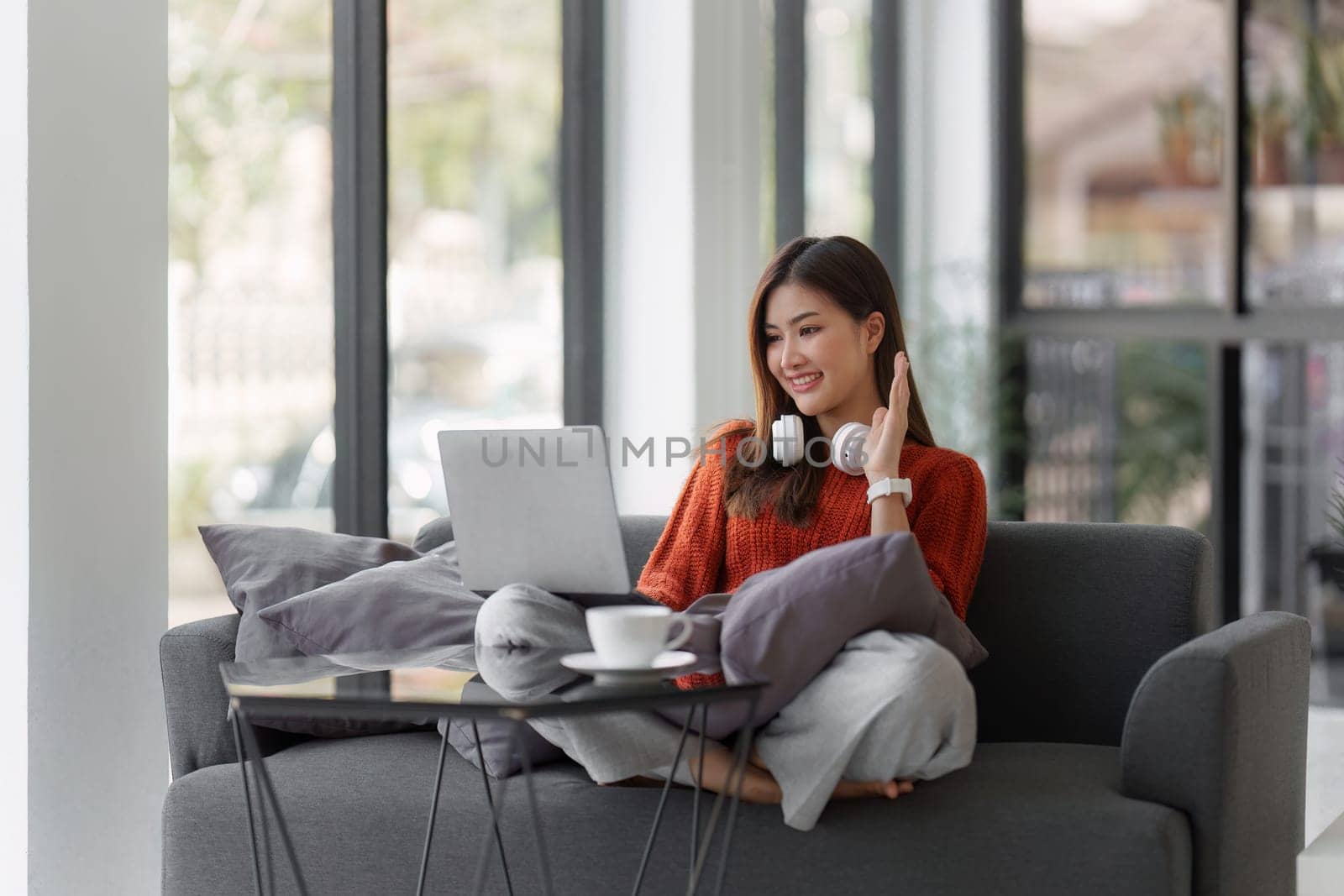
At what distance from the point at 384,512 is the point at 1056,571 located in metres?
1.68

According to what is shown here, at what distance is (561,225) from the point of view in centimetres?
417

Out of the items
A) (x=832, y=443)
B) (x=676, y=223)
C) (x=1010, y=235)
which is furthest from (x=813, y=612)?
A: (x=1010, y=235)

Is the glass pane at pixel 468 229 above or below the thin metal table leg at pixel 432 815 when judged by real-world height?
above

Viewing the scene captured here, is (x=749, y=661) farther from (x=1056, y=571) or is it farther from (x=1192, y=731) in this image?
(x=1056, y=571)

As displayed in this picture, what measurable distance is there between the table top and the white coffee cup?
4cm

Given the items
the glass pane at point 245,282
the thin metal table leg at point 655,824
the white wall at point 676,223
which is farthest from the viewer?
the white wall at point 676,223

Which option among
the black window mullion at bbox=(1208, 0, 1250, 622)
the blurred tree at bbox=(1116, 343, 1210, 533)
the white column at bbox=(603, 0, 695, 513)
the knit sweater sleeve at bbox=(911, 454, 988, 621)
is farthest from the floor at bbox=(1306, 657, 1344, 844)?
the white column at bbox=(603, 0, 695, 513)

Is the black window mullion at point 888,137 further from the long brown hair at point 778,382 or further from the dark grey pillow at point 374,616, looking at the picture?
the dark grey pillow at point 374,616

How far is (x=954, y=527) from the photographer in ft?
7.54

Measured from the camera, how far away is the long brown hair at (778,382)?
243 cm

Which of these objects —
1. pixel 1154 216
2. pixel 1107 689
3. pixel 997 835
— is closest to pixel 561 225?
pixel 1154 216

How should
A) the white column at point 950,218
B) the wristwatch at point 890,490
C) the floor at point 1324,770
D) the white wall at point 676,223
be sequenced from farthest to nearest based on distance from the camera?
the white column at point 950,218, the white wall at point 676,223, the floor at point 1324,770, the wristwatch at point 890,490

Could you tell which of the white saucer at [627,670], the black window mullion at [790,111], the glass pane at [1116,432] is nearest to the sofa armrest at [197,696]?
the white saucer at [627,670]

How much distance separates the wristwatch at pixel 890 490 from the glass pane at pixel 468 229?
1.66 m
